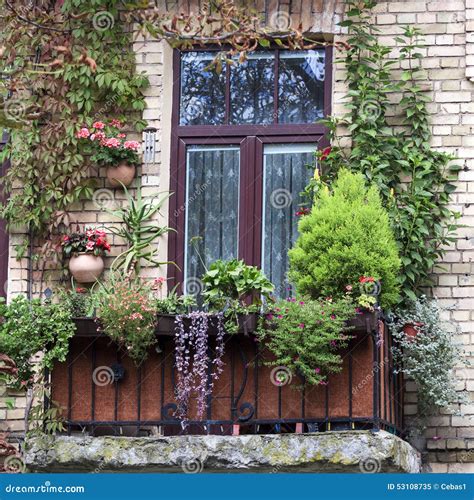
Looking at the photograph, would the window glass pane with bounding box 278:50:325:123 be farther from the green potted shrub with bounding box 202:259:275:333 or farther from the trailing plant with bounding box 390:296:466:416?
the trailing plant with bounding box 390:296:466:416

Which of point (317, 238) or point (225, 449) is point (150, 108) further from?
point (225, 449)

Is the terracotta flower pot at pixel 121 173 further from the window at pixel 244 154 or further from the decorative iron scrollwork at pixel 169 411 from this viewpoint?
the decorative iron scrollwork at pixel 169 411

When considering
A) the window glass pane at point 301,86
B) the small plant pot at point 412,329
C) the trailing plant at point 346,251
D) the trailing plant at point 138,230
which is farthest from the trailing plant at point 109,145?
the small plant pot at point 412,329

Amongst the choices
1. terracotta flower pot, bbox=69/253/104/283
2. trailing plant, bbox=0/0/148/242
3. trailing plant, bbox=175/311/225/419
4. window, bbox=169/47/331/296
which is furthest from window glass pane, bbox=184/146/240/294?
trailing plant, bbox=175/311/225/419

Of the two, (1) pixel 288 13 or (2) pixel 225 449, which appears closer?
(2) pixel 225 449

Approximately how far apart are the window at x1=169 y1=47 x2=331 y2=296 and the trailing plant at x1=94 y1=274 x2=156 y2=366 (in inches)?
48.0

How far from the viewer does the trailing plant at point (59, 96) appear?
10742 millimetres

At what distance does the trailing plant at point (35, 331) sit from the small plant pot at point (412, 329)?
2.27 m

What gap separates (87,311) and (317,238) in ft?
5.31

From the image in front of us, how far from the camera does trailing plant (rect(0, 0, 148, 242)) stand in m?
10.7

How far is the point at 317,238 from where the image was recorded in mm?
9656

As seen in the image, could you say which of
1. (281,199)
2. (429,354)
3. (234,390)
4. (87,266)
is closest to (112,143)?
(87,266)

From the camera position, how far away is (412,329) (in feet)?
32.4

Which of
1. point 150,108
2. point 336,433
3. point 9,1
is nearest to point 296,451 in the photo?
point 336,433
